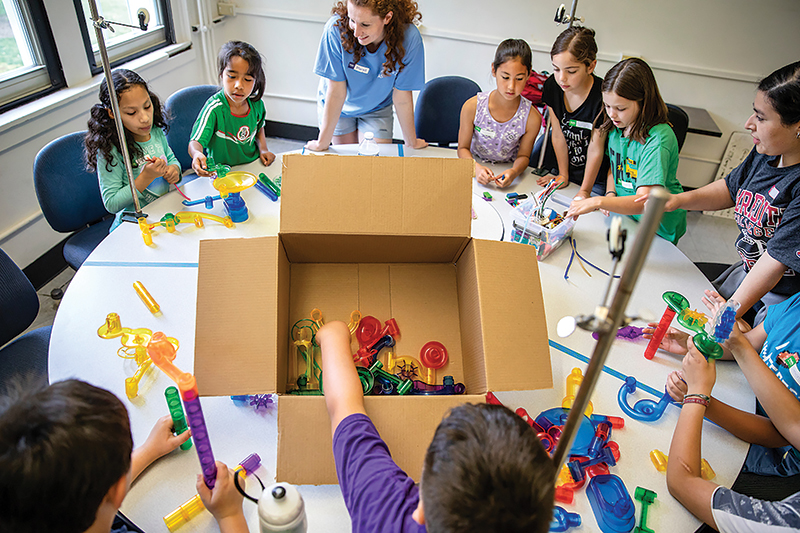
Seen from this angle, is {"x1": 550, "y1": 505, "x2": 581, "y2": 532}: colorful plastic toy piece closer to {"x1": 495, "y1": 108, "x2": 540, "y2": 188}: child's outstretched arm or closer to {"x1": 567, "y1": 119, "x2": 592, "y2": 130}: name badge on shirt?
{"x1": 495, "y1": 108, "x2": 540, "y2": 188}: child's outstretched arm

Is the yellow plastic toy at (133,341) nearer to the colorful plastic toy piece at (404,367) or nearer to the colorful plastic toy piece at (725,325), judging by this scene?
the colorful plastic toy piece at (404,367)

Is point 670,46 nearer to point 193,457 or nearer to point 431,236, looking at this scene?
point 431,236

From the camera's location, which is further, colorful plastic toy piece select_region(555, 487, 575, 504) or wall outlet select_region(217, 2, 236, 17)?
wall outlet select_region(217, 2, 236, 17)

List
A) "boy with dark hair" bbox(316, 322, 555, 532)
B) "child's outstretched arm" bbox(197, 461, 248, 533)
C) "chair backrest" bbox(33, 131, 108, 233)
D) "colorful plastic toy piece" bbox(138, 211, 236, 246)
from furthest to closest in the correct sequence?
"chair backrest" bbox(33, 131, 108, 233) < "colorful plastic toy piece" bbox(138, 211, 236, 246) < "child's outstretched arm" bbox(197, 461, 248, 533) < "boy with dark hair" bbox(316, 322, 555, 532)

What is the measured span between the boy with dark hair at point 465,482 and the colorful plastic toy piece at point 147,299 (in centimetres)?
66

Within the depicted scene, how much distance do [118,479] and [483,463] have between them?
503 millimetres

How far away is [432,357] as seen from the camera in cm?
104

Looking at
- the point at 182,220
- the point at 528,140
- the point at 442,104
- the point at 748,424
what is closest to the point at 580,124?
the point at 528,140

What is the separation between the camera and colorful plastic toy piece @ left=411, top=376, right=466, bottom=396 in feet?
3.17

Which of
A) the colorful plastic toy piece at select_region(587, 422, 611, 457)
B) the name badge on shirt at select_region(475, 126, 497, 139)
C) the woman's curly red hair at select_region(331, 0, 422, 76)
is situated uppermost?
the woman's curly red hair at select_region(331, 0, 422, 76)

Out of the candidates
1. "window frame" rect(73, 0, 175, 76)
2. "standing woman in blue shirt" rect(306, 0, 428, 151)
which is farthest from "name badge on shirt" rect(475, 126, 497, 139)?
"window frame" rect(73, 0, 175, 76)

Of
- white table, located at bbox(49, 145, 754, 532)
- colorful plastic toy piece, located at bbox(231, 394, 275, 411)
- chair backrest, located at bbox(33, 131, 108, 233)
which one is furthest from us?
chair backrest, located at bbox(33, 131, 108, 233)

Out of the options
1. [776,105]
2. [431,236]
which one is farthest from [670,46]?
[431,236]

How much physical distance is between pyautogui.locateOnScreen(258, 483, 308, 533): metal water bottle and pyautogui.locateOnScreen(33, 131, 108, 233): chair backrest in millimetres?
1385
